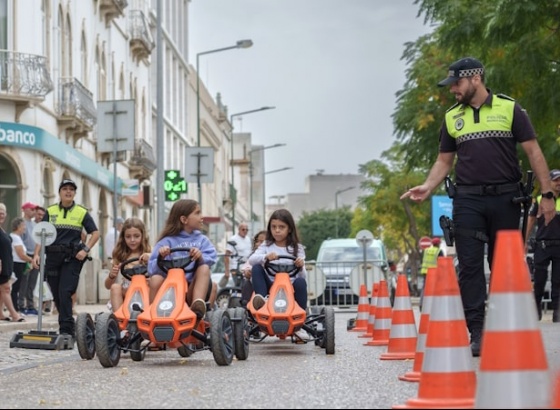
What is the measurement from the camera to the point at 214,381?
887 centimetres

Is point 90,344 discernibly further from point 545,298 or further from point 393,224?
point 393,224

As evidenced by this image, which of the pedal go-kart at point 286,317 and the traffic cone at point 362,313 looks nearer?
the pedal go-kart at point 286,317

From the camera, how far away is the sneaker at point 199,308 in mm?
10953

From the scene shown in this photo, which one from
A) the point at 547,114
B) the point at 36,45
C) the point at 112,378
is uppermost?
the point at 36,45

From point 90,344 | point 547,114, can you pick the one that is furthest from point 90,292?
point 90,344

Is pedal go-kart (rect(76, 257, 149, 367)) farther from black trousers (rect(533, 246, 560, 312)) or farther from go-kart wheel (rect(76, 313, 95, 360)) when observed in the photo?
black trousers (rect(533, 246, 560, 312))

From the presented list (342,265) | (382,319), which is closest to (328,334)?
(382,319)

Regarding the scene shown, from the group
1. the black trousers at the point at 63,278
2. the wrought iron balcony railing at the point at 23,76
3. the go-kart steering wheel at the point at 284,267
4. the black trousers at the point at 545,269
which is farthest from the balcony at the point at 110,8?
the go-kart steering wheel at the point at 284,267

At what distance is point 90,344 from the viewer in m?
11.7

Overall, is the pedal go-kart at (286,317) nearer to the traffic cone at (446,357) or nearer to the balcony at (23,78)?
the traffic cone at (446,357)

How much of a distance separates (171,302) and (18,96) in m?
20.5

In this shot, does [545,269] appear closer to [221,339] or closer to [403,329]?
[403,329]

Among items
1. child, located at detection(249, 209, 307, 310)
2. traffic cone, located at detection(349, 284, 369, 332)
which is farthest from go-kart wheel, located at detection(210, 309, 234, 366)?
traffic cone, located at detection(349, 284, 369, 332)

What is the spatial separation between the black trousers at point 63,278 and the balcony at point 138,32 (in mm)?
36371
